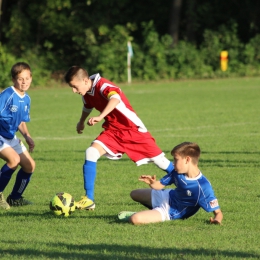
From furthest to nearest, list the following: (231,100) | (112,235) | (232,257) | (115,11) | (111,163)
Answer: (115,11)
(231,100)
(111,163)
(112,235)
(232,257)

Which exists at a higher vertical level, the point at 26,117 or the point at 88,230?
the point at 26,117

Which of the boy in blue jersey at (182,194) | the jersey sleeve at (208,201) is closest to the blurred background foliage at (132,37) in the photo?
the boy in blue jersey at (182,194)

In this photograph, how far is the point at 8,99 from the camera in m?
7.43

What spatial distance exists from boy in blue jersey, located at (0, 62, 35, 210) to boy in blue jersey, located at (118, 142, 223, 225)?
1584 mm

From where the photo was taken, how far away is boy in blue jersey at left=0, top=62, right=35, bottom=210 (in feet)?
24.2

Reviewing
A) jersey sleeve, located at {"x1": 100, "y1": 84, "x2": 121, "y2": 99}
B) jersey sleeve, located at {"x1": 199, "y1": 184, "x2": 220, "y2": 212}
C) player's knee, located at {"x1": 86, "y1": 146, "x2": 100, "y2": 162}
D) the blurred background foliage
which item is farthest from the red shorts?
the blurred background foliage

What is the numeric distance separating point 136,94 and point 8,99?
16.4 metres

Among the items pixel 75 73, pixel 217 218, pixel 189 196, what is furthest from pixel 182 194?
pixel 75 73

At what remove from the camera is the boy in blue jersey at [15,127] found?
7.37 m

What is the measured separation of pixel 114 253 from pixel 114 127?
2.35 metres

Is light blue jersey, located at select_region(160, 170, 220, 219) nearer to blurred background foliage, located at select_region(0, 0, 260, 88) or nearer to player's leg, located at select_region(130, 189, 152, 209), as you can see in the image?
player's leg, located at select_region(130, 189, 152, 209)

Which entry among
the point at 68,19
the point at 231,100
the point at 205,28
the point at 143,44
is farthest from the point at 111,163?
the point at 205,28

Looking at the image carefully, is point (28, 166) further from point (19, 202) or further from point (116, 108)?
point (116, 108)

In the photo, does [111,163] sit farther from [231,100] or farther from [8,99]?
[231,100]
